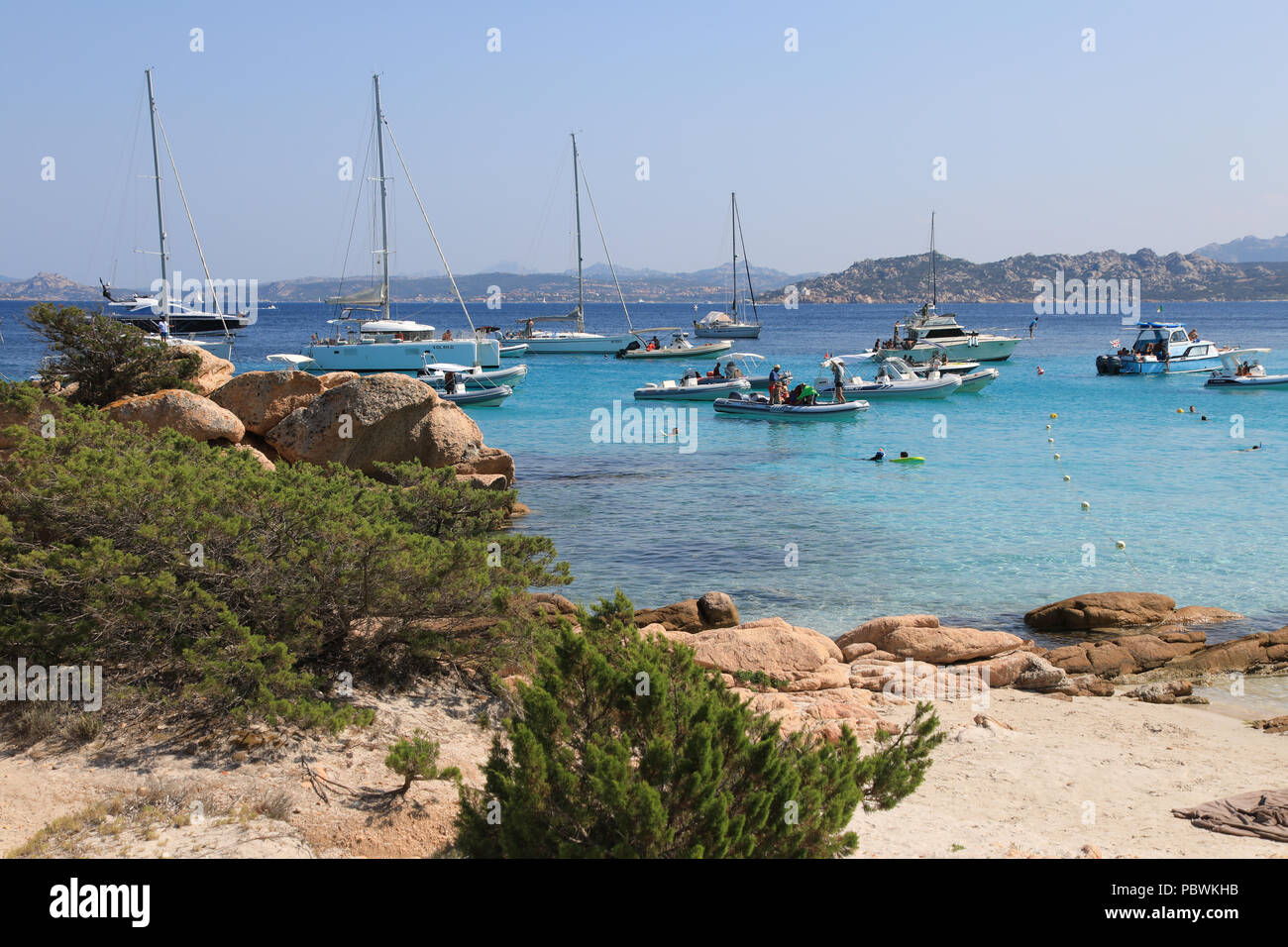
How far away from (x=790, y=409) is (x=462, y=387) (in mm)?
12581

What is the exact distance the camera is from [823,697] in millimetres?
9211

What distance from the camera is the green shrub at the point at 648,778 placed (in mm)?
4387

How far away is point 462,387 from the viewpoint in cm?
3722

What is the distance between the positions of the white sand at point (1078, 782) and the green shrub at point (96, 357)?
A: 14.7 metres

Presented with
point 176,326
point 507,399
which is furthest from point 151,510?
point 176,326

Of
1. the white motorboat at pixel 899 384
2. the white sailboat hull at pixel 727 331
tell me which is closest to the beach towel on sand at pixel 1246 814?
the white motorboat at pixel 899 384

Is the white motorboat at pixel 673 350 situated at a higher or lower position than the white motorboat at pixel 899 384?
higher

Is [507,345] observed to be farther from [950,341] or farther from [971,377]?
[971,377]

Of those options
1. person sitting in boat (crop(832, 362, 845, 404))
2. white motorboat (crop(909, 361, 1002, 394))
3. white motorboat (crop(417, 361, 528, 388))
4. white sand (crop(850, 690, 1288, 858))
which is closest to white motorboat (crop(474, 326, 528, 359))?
white motorboat (crop(417, 361, 528, 388))

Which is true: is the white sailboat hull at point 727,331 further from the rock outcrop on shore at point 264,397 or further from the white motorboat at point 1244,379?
the rock outcrop on shore at point 264,397

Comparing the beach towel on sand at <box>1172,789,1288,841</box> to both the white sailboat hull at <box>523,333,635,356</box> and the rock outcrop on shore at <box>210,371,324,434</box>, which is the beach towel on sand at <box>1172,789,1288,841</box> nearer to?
the rock outcrop on shore at <box>210,371,324,434</box>

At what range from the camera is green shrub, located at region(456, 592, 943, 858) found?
4.39m

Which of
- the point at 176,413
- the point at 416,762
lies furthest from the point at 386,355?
the point at 416,762
